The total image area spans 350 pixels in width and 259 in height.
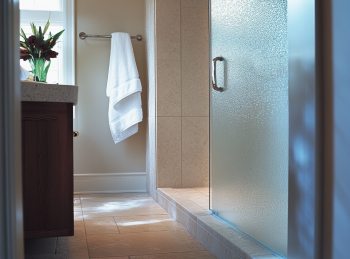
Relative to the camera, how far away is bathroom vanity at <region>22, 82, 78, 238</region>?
1.68 m

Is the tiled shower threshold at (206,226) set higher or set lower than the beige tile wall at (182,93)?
lower

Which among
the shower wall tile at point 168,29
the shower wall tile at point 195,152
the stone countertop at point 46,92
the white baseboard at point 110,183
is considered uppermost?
the shower wall tile at point 168,29

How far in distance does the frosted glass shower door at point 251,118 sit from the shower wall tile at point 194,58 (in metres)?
1.04

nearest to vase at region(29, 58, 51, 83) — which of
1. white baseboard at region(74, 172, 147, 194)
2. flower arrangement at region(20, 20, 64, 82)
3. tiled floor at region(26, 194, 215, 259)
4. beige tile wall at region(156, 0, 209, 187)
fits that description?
flower arrangement at region(20, 20, 64, 82)

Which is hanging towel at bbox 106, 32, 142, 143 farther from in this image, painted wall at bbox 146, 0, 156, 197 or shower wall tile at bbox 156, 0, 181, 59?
shower wall tile at bbox 156, 0, 181, 59

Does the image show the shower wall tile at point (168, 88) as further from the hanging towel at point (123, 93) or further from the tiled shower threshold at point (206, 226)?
the tiled shower threshold at point (206, 226)

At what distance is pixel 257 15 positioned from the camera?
1.65 m

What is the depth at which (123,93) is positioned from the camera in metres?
3.39

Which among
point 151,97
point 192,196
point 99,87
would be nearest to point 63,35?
point 99,87

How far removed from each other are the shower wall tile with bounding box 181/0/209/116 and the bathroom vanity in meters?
1.51

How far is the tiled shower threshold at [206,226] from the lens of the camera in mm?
1580

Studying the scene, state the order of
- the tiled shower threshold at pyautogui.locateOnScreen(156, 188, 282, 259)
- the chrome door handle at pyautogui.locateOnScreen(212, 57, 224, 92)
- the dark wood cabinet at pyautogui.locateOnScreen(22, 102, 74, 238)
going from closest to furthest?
the tiled shower threshold at pyautogui.locateOnScreen(156, 188, 282, 259) < the dark wood cabinet at pyautogui.locateOnScreen(22, 102, 74, 238) < the chrome door handle at pyautogui.locateOnScreen(212, 57, 224, 92)

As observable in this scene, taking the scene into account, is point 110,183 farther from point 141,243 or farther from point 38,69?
point 141,243

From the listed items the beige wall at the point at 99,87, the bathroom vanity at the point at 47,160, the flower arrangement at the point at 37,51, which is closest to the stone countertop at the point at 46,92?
the bathroom vanity at the point at 47,160
